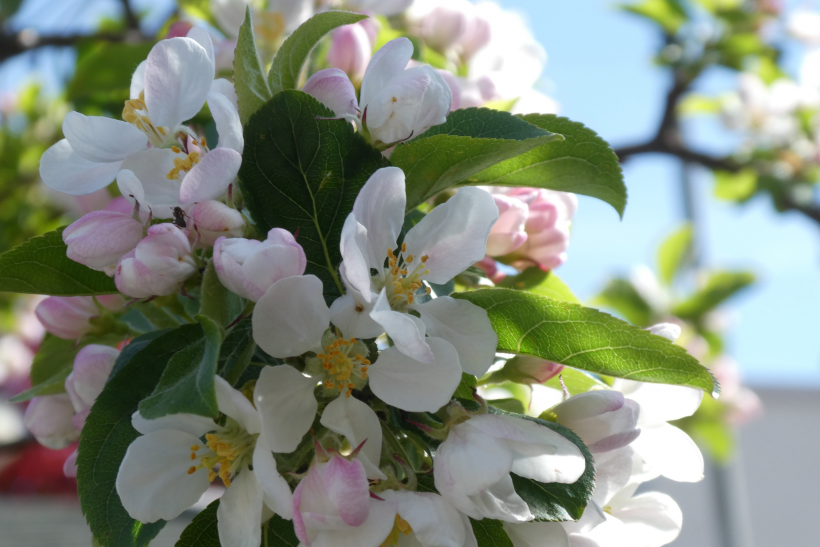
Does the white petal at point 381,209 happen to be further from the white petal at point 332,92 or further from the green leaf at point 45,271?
the green leaf at point 45,271

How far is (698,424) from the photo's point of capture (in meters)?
2.17

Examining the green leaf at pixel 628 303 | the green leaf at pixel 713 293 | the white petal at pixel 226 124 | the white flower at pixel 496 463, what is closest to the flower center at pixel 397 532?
the white flower at pixel 496 463

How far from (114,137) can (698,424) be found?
207cm

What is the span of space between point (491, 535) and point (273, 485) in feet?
0.56

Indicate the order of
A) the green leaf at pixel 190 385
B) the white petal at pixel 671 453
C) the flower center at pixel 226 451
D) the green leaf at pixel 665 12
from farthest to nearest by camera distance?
the green leaf at pixel 665 12
the white petal at pixel 671 453
the flower center at pixel 226 451
the green leaf at pixel 190 385

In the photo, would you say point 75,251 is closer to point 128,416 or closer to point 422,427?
point 128,416

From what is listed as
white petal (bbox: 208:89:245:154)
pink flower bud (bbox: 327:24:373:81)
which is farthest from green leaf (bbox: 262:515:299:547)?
pink flower bud (bbox: 327:24:373:81)

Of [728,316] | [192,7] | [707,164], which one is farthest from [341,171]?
[728,316]

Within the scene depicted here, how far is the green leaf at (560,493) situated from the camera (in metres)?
0.46

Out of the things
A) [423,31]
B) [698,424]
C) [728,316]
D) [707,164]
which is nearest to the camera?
[423,31]

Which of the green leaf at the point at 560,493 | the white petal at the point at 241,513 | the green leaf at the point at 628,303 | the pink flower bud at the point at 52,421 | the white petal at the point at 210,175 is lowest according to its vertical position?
the green leaf at the point at 628,303

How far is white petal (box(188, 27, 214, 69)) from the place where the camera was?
1.69 ft

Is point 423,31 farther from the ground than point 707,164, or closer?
farther from the ground

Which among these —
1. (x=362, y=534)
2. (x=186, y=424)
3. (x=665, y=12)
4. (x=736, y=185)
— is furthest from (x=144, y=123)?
(x=736, y=185)
